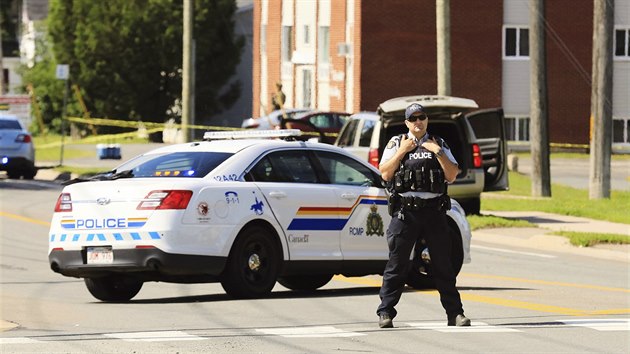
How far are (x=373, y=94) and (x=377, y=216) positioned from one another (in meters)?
37.9

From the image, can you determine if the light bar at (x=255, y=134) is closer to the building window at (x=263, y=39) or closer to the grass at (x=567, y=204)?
the grass at (x=567, y=204)

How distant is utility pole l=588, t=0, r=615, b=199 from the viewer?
31625 millimetres

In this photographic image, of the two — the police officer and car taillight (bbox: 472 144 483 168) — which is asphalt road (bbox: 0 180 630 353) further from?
car taillight (bbox: 472 144 483 168)

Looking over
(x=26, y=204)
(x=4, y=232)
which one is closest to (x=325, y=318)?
(x=4, y=232)

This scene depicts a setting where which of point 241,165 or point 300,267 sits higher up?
point 241,165

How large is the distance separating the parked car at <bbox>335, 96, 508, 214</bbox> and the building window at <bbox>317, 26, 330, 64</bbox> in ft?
96.0

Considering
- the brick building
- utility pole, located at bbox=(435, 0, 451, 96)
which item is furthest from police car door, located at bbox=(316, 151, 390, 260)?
the brick building

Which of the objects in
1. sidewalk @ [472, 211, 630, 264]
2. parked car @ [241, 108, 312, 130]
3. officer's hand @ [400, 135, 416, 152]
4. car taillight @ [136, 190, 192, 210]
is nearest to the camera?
officer's hand @ [400, 135, 416, 152]

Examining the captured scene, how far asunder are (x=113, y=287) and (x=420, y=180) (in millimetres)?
4606

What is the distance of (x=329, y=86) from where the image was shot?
57.0 m

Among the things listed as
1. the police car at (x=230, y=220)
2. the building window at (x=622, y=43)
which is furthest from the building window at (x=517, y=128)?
the police car at (x=230, y=220)

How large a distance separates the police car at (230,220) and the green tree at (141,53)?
49.2 m

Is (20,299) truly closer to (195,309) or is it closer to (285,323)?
(195,309)

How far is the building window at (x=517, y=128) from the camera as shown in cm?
5812
